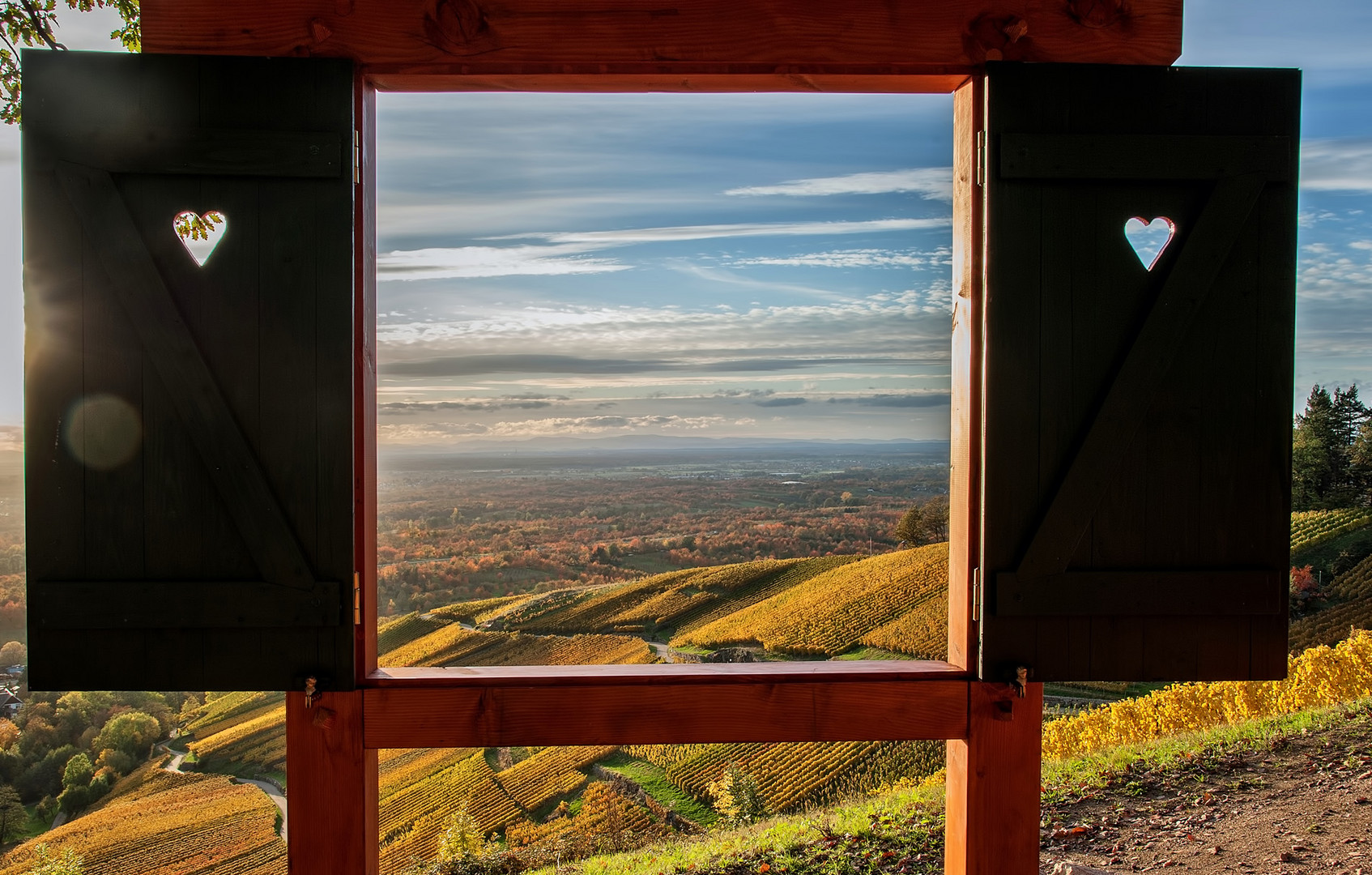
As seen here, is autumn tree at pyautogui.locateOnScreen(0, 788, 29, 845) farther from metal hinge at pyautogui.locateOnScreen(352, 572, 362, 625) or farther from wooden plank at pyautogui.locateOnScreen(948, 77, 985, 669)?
wooden plank at pyautogui.locateOnScreen(948, 77, 985, 669)

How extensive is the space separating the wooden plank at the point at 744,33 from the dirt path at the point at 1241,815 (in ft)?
8.94

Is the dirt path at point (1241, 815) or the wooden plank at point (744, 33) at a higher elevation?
the wooden plank at point (744, 33)

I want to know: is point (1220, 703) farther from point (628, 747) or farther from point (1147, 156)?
point (1147, 156)

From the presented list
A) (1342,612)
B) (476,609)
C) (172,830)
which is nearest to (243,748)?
(172,830)

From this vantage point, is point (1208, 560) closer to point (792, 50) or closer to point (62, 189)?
point (792, 50)

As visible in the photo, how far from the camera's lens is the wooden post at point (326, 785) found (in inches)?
71.6

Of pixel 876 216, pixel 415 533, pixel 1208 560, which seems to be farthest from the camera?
pixel 876 216

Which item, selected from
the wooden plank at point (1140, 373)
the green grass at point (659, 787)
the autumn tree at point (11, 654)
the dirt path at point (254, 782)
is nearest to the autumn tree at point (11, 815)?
the dirt path at point (254, 782)

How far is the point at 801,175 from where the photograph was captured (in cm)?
467

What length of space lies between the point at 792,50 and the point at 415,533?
3.65 m

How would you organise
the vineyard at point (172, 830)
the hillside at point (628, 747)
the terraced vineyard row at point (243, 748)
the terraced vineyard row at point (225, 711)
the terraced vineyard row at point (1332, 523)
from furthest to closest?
the terraced vineyard row at point (1332, 523) → the terraced vineyard row at point (225, 711) → the terraced vineyard row at point (243, 748) → the vineyard at point (172, 830) → the hillside at point (628, 747)

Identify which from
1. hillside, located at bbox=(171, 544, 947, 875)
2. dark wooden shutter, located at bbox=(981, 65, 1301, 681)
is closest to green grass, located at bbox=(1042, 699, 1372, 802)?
hillside, located at bbox=(171, 544, 947, 875)

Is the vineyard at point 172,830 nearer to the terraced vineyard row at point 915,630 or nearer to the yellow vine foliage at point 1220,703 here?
the terraced vineyard row at point 915,630

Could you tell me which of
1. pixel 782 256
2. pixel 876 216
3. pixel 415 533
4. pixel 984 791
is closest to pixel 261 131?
pixel 984 791
